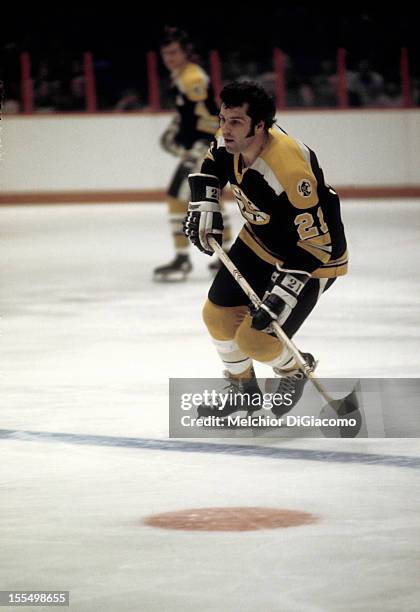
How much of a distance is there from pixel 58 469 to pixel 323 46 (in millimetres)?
13235

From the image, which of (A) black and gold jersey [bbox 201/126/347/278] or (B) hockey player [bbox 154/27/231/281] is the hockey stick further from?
(B) hockey player [bbox 154/27/231/281]

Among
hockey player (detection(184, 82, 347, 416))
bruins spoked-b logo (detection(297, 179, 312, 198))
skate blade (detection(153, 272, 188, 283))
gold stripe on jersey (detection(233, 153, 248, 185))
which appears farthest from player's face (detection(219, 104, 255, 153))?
skate blade (detection(153, 272, 188, 283))

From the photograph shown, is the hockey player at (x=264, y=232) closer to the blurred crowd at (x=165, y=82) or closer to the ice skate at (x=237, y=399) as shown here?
the ice skate at (x=237, y=399)

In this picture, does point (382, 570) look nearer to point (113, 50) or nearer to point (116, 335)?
point (116, 335)

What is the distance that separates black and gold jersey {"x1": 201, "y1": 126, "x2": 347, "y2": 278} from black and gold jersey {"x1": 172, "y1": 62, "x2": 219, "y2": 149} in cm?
474

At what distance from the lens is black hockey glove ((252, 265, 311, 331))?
517cm

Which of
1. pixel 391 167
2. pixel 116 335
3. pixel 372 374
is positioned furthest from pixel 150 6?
pixel 372 374

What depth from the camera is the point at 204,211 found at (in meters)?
5.45

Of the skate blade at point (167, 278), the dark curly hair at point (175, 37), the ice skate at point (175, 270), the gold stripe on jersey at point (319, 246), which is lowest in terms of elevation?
the skate blade at point (167, 278)

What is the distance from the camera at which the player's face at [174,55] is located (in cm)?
994

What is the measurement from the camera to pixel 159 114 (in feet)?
56.9

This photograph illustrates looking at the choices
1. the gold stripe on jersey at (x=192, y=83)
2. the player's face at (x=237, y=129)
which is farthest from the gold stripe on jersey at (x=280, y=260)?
the gold stripe on jersey at (x=192, y=83)

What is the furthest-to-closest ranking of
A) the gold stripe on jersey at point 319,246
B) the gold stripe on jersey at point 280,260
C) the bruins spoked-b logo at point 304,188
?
1. the gold stripe on jersey at point 280,260
2. the gold stripe on jersey at point 319,246
3. the bruins spoked-b logo at point 304,188
